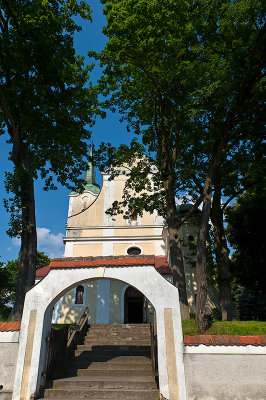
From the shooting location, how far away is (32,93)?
31.0ft

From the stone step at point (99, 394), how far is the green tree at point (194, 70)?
2.52m

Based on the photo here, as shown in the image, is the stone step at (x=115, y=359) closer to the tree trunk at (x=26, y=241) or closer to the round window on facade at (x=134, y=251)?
the tree trunk at (x=26, y=241)

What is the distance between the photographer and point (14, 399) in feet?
21.0

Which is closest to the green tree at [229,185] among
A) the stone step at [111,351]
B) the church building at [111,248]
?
the church building at [111,248]

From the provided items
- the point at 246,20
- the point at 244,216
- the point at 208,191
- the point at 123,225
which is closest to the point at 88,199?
the point at 123,225

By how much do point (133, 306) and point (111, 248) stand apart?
436cm

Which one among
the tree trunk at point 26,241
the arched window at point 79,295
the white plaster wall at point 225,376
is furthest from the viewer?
the arched window at point 79,295

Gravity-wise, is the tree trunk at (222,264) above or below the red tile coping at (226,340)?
above

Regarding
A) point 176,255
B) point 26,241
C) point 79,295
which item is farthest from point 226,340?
point 79,295

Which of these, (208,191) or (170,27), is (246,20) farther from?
(208,191)

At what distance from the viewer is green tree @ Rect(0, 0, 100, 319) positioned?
29.0 feet

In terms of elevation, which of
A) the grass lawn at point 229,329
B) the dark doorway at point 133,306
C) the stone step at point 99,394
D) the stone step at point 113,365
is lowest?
the stone step at point 99,394

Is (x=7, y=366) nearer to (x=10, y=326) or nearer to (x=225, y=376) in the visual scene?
(x=10, y=326)

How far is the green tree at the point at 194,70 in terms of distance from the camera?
947 cm
